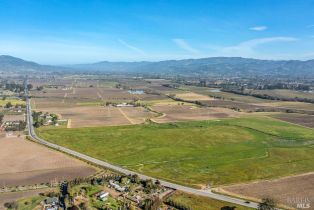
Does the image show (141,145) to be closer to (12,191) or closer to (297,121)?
(12,191)

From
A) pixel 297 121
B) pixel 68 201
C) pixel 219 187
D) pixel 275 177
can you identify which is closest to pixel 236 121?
pixel 297 121

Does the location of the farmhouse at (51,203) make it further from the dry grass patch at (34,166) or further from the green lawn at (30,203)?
the dry grass patch at (34,166)

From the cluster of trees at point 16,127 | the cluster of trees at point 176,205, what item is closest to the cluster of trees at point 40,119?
the cluster of trees at point 16,127

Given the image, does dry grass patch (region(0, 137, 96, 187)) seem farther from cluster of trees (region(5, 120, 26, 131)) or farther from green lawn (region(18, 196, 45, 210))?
cluster of trees (region(5, 120, 26, 131))

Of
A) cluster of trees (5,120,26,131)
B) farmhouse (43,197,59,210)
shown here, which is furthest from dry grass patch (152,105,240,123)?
farmhouse (43,197,59,210)

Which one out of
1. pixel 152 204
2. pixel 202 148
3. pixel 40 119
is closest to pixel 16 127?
pixel 40 119

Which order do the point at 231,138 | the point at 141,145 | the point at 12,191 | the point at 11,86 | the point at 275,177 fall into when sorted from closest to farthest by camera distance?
1. the point at 12,191
2. the point at 275,177
3. the point at 141,145
4. the point at 231,138
5. the point at 11,86

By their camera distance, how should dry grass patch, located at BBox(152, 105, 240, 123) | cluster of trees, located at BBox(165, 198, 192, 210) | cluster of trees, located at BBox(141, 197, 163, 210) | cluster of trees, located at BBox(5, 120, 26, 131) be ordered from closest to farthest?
1. cluster of trees, located at BBox(141, 197, 163, 210)
2. cluster of trees, located at BBox(165, 198, 192, 210)
3. cluster of trees, located at BBox(5, 120, 26, 131)
4. dry grass patch, located at BBox(152, 105, 240, 123)
